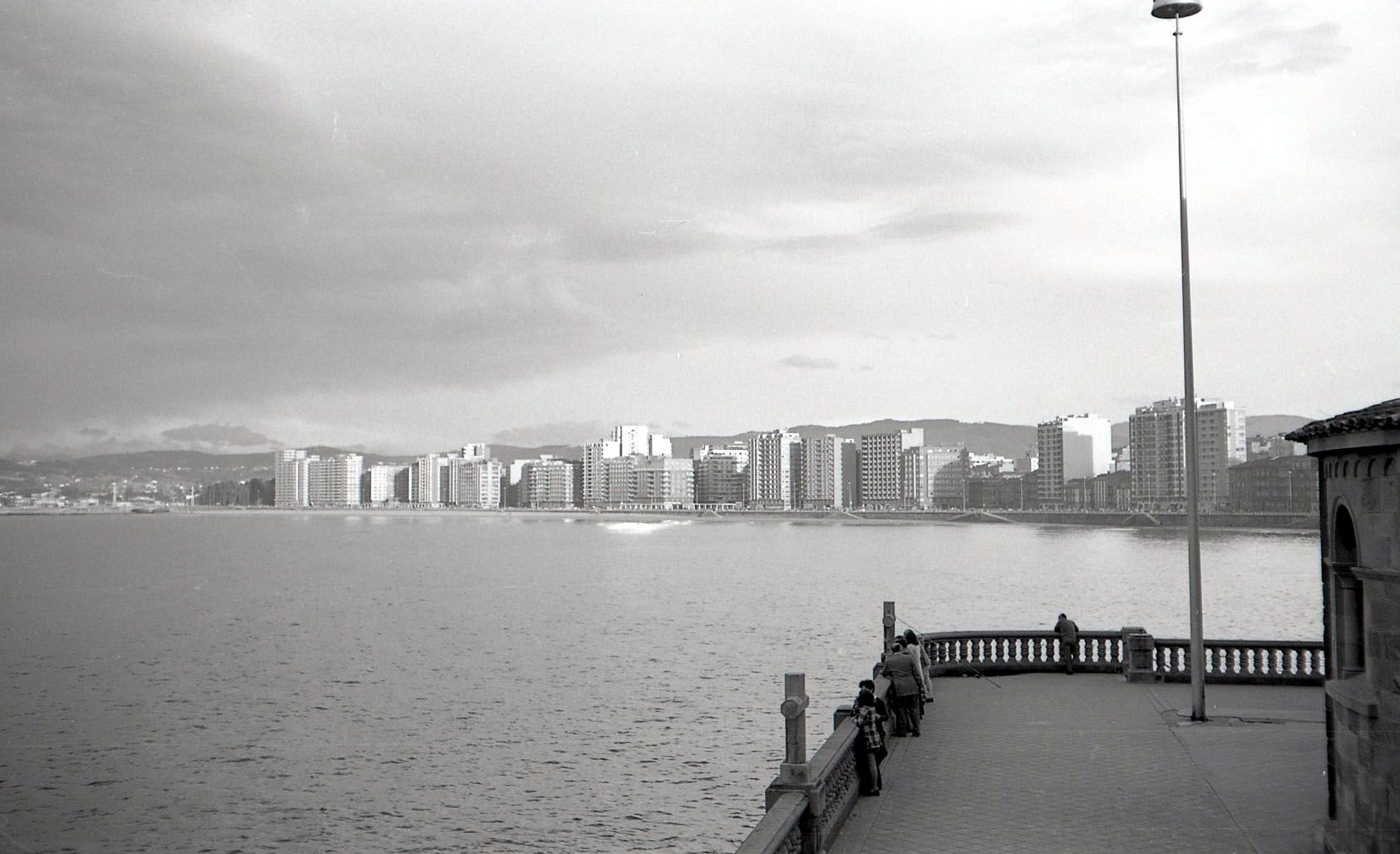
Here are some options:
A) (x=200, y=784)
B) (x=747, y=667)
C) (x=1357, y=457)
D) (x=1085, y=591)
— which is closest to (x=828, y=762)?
(x=1357, y=457)

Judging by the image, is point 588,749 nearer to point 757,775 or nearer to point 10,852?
point 757,775

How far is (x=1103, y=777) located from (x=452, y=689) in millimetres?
39154

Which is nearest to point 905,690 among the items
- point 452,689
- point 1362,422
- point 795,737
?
point 795,737

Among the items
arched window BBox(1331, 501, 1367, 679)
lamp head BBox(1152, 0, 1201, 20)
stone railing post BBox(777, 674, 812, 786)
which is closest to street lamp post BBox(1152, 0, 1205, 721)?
lamp head BBox(1152, 0, 1201, 20)

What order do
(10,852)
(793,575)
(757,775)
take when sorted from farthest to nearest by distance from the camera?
(793,575) → (757,775) → (10,852)

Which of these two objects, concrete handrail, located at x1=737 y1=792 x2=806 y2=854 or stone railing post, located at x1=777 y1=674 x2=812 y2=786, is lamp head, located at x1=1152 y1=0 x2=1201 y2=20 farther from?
concrete handrail, located at x1=737 y1=792 x2=806 y2=854

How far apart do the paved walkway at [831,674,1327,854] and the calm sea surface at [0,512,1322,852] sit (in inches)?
355

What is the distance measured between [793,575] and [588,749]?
296ft

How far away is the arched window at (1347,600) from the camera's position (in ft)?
42.7

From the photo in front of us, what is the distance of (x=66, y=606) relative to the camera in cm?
9556

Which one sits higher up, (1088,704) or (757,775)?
(1088,704)

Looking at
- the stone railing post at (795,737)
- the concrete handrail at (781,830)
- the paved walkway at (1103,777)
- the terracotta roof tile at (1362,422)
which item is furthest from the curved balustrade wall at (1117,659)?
the concrete handrail at (781,830)

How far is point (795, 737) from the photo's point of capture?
44.7ft

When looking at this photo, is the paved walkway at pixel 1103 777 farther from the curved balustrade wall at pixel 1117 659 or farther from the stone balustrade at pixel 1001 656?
the stone balustrade at pixel 1001 656
